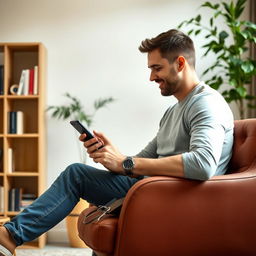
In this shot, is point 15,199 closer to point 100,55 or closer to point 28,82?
point 28,82

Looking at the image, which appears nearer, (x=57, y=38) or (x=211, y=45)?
(x=211, y=45)

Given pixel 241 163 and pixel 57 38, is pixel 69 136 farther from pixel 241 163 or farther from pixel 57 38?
pixel 241 163

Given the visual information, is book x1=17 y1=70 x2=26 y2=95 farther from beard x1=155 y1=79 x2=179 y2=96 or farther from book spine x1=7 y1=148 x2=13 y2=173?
beard x1=155 y1=79 x2=179 y2=96

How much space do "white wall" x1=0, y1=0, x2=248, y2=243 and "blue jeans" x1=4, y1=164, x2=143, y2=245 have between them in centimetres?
206

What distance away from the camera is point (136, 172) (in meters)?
1.97

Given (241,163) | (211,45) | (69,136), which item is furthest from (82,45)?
(241,163)

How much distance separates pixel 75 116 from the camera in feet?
13.9

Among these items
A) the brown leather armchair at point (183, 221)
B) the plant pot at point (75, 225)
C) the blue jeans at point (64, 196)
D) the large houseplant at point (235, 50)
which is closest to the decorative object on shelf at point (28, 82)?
the plant pot at point (75, 225)

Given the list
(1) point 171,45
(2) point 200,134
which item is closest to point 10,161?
(1) point 171,45

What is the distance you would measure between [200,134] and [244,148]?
12.1 inches

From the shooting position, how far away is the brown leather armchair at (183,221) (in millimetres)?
1834

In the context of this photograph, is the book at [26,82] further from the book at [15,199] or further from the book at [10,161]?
the book at [15,199]

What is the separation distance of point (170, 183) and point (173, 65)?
62 cm

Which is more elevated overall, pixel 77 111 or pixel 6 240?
pixel 77 111
